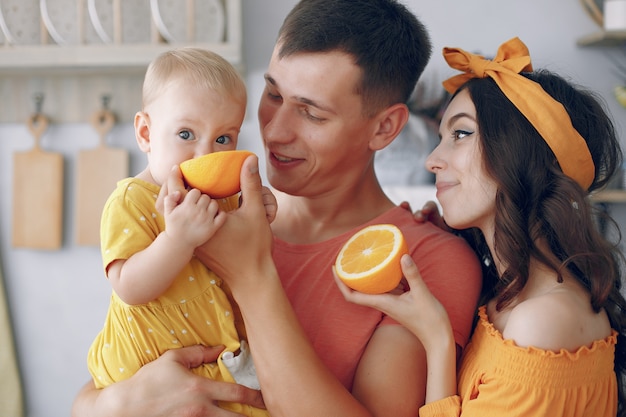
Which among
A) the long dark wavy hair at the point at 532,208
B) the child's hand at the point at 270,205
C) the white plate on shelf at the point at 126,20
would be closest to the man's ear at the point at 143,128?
the child's hand at the point at 270,205

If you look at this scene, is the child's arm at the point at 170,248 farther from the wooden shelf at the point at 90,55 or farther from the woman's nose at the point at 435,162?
the wooden shelf at the point at 90,55

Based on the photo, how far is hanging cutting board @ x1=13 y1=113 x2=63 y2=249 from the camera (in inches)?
111

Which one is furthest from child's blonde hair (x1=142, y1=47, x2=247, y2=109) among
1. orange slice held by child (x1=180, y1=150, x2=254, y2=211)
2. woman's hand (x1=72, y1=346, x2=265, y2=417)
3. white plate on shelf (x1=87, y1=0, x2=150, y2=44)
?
white plate on shelf (x1=87, y1=0, x2=150, y2=44)

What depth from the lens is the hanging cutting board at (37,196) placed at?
9.28 ft

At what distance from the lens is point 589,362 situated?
116cm

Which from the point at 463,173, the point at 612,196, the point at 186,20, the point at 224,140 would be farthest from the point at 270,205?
the point at 612,196

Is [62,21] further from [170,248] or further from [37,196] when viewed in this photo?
[170,248]

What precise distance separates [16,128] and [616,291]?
2.40 m

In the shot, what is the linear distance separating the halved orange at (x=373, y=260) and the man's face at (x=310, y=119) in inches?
7.5

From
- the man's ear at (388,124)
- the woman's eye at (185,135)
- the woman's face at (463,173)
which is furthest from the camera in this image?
the man's ear at (388,124)

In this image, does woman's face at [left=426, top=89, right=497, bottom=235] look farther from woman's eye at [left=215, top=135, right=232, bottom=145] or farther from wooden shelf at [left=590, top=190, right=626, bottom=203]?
wooden shelf at [left=590, top=190, right=626, bottom=203]

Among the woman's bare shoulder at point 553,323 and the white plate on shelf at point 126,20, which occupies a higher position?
the white plate on shelf at point 126,20

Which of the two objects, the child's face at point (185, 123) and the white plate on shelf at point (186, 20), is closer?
the child's face at point (185, 123)

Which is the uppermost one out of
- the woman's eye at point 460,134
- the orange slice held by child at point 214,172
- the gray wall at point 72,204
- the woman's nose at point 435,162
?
the woman's eye at point 460,134
